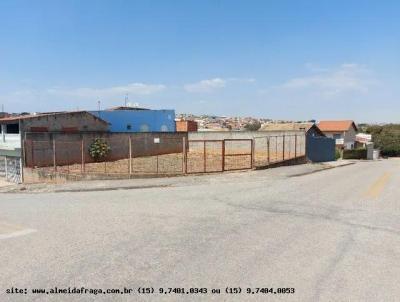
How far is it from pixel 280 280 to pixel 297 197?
23.6 ft

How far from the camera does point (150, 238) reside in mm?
6977

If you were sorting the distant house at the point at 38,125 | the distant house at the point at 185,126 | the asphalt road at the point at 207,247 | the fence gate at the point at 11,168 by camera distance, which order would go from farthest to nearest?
1. the distant house at the point at 185,126
2. the distant house at the point at 38,125
3. the fence gate at the point at 11,168
4. the asphalt road at the point at 207,247

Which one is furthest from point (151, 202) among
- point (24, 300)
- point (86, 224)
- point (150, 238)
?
point (24, 300)

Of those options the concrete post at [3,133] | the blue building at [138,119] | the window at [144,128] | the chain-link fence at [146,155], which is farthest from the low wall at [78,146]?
the window at [144,128]

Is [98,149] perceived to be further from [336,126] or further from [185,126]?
[336,126]

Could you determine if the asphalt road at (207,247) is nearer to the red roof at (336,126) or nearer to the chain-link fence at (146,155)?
the chain-link fence at (146,155)

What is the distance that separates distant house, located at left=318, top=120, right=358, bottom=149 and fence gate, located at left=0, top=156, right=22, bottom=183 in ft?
200

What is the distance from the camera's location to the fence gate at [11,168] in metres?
29.1

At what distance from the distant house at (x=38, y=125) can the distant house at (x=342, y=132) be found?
5492 centimetres

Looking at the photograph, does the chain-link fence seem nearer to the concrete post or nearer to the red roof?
the concrete post

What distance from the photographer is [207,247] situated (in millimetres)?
6430

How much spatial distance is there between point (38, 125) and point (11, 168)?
13.3ft

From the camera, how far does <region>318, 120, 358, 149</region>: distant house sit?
7794 centimetres

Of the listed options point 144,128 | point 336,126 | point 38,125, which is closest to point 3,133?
point 38,125
